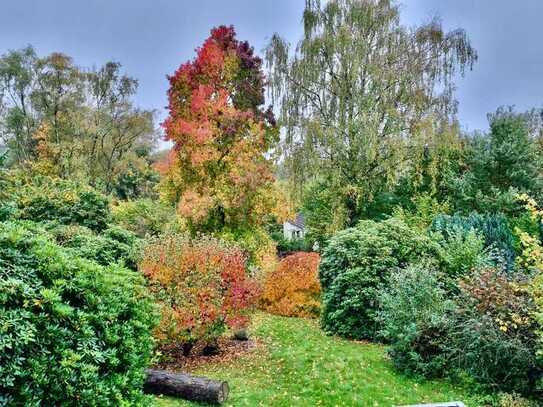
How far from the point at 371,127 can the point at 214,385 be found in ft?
41.6

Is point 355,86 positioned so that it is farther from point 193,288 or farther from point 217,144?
point 193,288

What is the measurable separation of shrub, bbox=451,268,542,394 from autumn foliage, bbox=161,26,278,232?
26.0ft

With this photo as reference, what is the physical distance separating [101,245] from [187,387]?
5.00 m

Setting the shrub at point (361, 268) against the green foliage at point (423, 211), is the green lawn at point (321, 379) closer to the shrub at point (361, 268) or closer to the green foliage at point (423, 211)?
the shrub at point (361, 268)

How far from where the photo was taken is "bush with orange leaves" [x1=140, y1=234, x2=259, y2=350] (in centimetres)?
817

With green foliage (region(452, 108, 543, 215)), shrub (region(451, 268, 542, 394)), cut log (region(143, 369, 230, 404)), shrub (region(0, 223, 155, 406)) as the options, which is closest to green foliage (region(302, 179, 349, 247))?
green foliage (region(452, 108, 543, 215))

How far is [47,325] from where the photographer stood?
10.6 feet

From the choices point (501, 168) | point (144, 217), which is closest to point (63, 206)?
point (144, 217)

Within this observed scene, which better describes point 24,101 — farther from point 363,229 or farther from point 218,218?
point 363,229

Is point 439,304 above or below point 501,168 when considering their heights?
below

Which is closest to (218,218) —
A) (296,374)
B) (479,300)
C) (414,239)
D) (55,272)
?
(414,239)

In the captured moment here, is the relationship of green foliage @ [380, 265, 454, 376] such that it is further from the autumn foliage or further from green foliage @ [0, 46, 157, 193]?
green foliage @ [0, 46, 157, 193]

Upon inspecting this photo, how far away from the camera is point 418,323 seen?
794cm

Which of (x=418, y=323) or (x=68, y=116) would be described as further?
(x=68, y=116)
